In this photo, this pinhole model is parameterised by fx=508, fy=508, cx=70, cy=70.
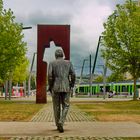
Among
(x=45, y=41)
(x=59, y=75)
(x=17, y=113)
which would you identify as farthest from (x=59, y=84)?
(x=45, y=41)

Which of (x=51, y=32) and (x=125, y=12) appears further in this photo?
(x=125, y=12)

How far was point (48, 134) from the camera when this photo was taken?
508 inches

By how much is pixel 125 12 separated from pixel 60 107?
39179mm

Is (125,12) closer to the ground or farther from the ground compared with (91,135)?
farther from the ground

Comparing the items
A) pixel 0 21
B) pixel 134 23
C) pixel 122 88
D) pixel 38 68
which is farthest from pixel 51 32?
pixel 122 88

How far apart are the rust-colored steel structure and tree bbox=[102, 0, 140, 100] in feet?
25.9

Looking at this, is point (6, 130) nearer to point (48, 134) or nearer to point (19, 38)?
point (48, 134)

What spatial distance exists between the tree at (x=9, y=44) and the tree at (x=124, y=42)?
8549 mm

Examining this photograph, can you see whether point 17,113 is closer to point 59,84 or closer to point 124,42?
point 59,84

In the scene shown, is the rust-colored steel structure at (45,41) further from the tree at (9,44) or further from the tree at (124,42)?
the tree at (124,42)

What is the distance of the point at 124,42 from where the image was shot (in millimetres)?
49781

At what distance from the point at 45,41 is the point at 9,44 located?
419cm

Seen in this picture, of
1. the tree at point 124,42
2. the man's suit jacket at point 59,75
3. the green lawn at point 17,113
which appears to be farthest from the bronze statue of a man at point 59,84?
the tree at point 124,42

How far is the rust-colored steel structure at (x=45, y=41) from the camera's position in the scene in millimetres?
43125
